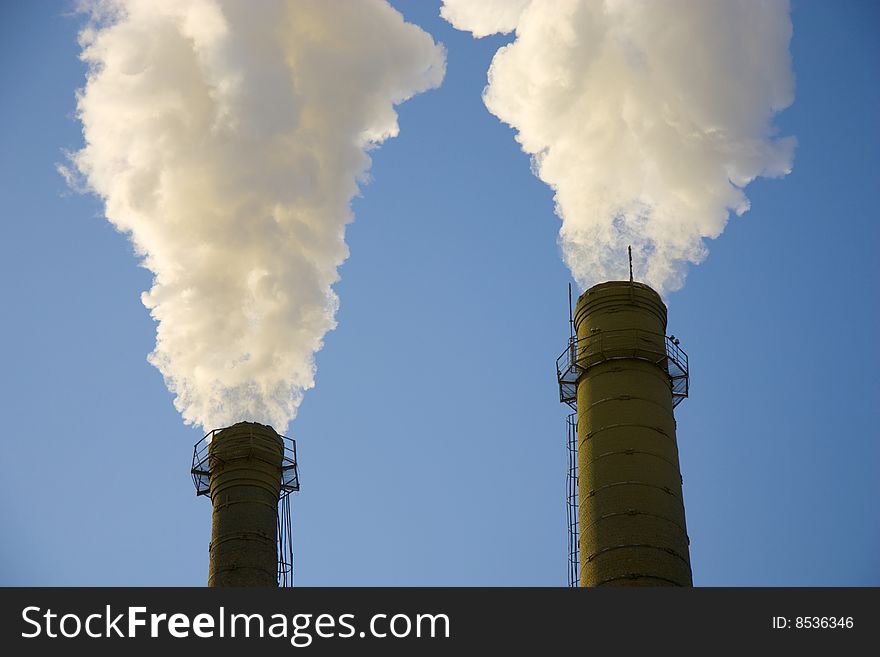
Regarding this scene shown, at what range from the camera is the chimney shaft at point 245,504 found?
123ft

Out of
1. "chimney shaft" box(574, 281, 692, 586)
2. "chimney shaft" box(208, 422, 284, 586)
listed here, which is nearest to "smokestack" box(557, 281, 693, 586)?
"chimney shaft" box(574, 281, 692, 586)

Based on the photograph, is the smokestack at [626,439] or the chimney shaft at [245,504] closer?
the smokestack at [626,439]

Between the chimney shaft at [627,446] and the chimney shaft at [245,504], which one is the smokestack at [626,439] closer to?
the chimney shaft at [627,446]

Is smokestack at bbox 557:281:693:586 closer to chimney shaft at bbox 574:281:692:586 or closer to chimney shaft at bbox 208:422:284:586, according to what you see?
chimney shaft at bbox 574:281:692:586

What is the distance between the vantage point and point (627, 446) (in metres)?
31.3

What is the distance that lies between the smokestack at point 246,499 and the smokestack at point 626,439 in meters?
9.41

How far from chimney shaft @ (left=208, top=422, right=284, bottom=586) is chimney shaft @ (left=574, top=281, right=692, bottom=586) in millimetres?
9885

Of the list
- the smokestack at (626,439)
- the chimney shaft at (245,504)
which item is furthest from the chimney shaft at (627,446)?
the chimney shaft at (245,504)

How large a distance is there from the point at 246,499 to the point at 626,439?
38.5 ft

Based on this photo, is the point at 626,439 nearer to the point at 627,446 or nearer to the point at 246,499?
the point at 627,446

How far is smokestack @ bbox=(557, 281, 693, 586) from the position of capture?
1182 inches
